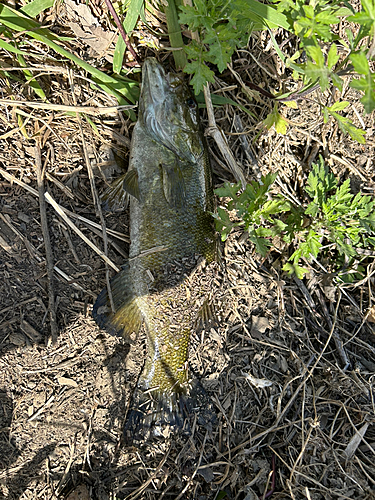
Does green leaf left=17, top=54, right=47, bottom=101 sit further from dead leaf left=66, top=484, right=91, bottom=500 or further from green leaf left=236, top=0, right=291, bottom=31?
dead leaf left=66, top=484, right=91, bottom=500

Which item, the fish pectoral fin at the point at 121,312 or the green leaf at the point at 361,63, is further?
the fish pectoral fin at the point at 121,312

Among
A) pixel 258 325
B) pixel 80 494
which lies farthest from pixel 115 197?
pixel 80 494

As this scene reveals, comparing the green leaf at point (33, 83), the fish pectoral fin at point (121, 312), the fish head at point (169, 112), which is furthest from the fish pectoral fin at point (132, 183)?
the green leaf at point (33, 83)

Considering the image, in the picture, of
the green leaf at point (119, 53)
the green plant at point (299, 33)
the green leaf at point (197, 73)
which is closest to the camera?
the green plant at point (299, 33)

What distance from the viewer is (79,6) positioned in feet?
9.35

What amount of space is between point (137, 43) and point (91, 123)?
0.76 metres

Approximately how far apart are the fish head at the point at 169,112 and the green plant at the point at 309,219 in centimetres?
51

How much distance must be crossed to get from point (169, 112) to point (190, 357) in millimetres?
2018

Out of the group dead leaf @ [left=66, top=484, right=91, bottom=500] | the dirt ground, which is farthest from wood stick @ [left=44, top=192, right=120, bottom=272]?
dead leaf @ [left=66, top=484, right=91, bottom=500]

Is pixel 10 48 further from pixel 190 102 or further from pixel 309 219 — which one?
pixel 309 219

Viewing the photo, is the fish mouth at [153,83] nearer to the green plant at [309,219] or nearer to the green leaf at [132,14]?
the green leaf at [132,14]

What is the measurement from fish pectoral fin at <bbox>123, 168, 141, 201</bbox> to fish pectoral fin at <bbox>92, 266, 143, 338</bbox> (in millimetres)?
615

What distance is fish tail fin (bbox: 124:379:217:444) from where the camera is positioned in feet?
Answer: 9.53

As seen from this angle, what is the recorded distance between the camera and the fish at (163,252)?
2.88 meters
